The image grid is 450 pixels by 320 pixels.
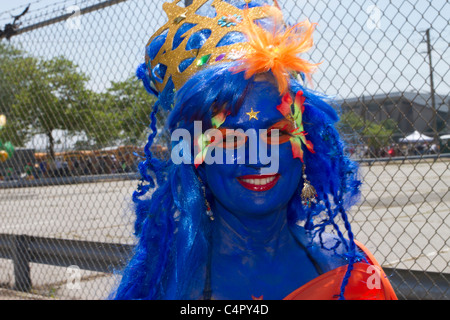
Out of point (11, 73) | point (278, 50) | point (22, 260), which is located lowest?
point (278, 50)

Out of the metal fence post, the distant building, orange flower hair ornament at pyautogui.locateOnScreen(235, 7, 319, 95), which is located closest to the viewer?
orange flower hair ornament at pyautogui.locateOnScreen(235, 7, 319, 95)

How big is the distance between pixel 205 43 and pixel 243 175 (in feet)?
1.30

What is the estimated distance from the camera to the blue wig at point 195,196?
1333 millimetres

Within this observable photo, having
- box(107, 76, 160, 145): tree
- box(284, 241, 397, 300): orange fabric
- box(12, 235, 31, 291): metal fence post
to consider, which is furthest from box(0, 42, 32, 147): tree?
box(284, 241, 397, 300): orange fabric

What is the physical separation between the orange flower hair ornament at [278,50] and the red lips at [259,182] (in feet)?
0.78

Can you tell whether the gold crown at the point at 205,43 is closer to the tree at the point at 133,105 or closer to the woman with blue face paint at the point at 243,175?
the woman with blue face paint at the point at 243,175

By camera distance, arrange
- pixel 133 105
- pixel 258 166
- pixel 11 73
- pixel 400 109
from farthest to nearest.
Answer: pixel 11 73
pixel 133 105
pixel 400 109
pixel 258 166

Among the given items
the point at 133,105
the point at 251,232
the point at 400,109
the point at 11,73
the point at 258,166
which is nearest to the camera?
the point at 258,166

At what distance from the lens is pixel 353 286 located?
132 centimetres

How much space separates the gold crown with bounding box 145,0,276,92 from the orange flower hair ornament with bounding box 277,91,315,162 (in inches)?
7.2

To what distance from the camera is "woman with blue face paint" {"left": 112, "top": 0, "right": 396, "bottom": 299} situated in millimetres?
1323

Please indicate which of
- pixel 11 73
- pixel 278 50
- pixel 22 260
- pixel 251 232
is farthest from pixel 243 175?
pixel 11 73

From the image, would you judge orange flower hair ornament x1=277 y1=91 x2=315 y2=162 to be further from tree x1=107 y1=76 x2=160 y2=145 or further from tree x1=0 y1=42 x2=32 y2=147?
tree x1=0 y1=42 x2=32 y2=147

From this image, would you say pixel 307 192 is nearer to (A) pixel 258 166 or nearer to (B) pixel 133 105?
(A) pixel 258 166
